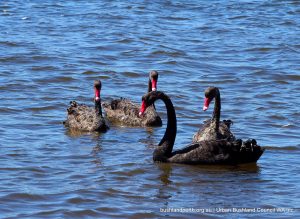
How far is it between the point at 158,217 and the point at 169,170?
184cm

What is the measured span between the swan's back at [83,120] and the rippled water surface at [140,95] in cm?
14

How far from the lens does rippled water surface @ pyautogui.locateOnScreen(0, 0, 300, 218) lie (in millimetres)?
8922

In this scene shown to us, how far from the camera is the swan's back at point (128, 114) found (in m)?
12.5

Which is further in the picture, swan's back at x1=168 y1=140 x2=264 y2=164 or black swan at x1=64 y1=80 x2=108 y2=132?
black swan at x1=64 y1=80 x2=108 y2=132

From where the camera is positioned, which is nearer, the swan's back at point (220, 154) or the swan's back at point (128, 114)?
the swan's back at point (220, 154)

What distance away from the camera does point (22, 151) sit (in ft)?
34.9

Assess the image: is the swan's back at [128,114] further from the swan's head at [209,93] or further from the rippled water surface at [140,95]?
the swan's head at [209,93]

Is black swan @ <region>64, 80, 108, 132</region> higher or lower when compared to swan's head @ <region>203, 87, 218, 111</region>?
lower

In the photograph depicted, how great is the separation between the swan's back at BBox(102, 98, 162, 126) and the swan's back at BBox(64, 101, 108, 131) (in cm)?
50

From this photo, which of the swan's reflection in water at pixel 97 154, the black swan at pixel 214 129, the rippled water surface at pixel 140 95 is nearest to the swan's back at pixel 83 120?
the rippled water surface at pixel 140 95

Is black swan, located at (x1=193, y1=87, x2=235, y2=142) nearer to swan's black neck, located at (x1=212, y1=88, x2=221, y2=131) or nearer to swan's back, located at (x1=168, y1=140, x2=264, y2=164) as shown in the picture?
swan's black neck, located at (x1=212, y1=88, x2=221, y2=131)

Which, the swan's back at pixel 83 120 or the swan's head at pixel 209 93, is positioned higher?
the swan's head at pixel 209 93

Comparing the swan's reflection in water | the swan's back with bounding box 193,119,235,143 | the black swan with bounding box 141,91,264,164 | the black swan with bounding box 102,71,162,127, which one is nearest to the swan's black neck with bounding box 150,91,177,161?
the black swan with bounding box 141,91,264,164

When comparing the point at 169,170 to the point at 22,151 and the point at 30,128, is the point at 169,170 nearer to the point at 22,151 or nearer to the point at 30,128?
the point at 22,151
